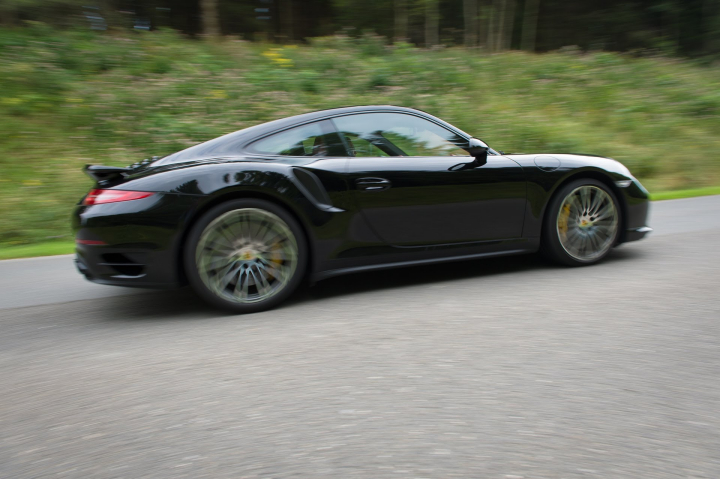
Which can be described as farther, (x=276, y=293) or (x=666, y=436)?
(x=276, y=293)

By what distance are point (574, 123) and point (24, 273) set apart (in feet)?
34.3

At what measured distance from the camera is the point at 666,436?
7.32ft

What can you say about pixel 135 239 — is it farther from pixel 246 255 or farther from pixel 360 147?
pixel 360 147

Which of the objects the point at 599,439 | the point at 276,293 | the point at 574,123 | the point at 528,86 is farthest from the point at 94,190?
the point at 528,86

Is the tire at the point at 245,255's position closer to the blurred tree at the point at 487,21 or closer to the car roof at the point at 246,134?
the car roof at the point at 246,134

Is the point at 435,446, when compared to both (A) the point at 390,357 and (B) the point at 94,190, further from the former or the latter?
(B) the point at 94,190

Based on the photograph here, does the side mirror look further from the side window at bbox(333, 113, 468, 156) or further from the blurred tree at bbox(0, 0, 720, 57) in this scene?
the blurred tree at bbox(0, 0, 720, 57)

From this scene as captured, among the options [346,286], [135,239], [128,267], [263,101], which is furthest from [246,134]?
[263,101]

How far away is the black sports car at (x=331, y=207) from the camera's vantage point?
3775 mm

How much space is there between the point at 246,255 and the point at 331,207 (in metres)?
0.62

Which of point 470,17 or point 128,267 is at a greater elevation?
point 470,17

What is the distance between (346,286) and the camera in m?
4.57

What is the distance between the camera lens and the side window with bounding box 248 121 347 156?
4.14 m

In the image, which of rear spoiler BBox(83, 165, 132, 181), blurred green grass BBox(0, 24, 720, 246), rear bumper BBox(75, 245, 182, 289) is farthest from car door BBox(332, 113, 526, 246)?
blurred green grass BBox(0, 24, 720, 246)
